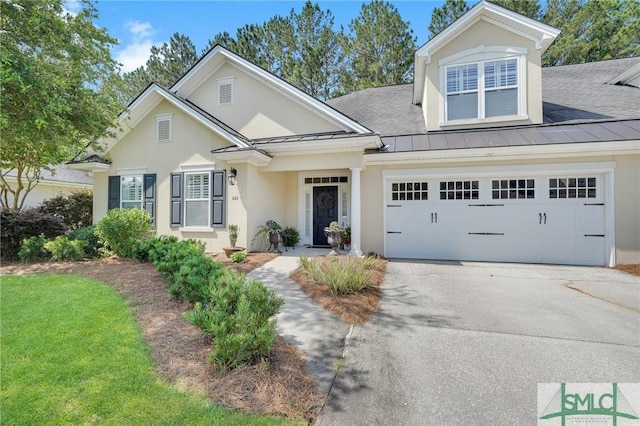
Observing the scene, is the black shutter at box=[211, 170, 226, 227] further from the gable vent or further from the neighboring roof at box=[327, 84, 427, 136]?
the neighboring roof at box=[327, 84, 427, 136]

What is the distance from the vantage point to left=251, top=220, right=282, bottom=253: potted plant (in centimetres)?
962

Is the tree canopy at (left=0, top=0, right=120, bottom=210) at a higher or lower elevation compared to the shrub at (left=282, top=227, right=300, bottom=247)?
higher

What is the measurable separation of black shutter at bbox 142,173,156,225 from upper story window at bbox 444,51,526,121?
32.8ft

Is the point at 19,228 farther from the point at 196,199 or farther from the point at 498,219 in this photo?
the point at 498,219

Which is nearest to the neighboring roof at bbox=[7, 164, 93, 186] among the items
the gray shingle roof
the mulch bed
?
the gray shingle roof

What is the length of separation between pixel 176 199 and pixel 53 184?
11754 mm

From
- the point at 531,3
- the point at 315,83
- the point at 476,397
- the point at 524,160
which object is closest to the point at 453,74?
the point at 524,160

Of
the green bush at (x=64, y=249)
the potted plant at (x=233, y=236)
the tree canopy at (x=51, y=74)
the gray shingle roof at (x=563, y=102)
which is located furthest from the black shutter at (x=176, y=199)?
the gray shingle roof at (x=563, y=102)

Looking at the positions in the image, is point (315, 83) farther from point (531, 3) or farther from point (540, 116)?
point (540, 116)

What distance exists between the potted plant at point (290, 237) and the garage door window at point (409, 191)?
12.3 ft

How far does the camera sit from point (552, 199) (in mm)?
8328

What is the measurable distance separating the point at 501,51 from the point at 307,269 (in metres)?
8.93

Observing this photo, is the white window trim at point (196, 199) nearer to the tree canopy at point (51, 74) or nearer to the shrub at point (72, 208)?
the tree canopy at point (51, 74)

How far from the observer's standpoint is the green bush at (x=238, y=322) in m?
3.00
